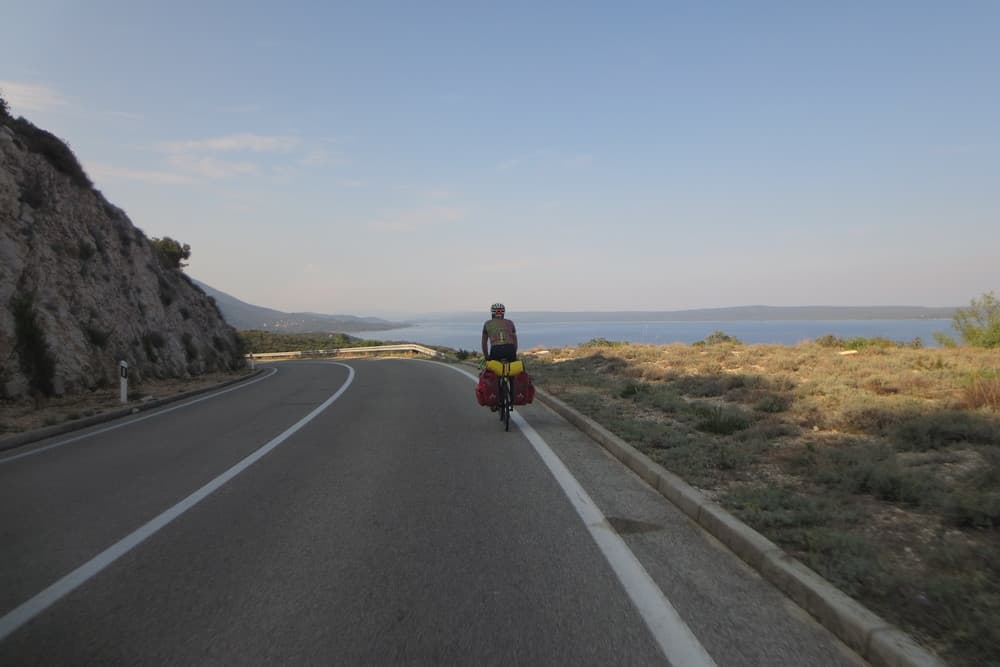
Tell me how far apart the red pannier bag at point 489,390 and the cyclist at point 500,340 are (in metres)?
0.33

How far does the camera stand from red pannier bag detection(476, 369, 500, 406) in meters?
10.9

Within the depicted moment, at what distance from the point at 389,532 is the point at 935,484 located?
4861 mm

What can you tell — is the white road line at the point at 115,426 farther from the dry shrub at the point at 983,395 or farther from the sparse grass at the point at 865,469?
the dry shrub at the point at 983,395

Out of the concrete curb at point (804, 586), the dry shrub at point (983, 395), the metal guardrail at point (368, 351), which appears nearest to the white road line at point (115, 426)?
the concrete curb at point (804, 586)

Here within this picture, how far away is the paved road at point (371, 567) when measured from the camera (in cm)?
353

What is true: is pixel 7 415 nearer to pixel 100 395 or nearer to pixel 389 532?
pixel 100 395

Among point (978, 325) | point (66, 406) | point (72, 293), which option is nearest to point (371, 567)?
point (66, 406)

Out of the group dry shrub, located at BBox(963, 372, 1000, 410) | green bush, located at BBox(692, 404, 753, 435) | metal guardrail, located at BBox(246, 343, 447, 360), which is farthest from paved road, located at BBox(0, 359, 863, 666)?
metal guardrail, located at BBox(246, 343, 447, 360)

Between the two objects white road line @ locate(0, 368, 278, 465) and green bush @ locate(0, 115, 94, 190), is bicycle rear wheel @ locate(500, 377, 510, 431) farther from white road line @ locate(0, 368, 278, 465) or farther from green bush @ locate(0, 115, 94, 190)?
green bush @ locate(0, 115, 94, 190)

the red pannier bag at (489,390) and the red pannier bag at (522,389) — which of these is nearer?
the red pannier bag at (489,390)

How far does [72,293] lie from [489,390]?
50.7ft

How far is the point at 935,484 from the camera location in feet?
20.1

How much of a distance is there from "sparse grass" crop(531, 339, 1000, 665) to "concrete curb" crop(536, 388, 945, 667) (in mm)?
171

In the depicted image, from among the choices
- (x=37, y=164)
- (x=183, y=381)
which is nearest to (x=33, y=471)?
(x=183, y=381)
